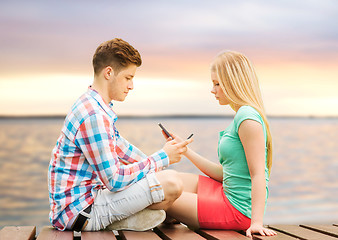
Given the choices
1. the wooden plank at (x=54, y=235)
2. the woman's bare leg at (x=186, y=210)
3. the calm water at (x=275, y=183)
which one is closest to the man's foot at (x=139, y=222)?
the woman's bare leg at (x=186, y=210)

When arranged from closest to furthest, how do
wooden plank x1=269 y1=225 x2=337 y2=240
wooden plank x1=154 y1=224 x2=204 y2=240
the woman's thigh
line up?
wooden plank x1=154 y1=224 x2=204 y2=240, wooden plank x1=269 y1=225 x2=337 y2=240, the woman's thigh

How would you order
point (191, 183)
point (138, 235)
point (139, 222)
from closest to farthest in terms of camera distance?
1. point (138, 235)
2. point (139, 222)
3. point (191, 183)

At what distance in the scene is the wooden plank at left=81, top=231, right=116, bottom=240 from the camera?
8.79 feet

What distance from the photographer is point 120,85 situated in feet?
9.60

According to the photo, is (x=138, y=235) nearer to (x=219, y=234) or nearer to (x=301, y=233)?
(x=219, y=234)

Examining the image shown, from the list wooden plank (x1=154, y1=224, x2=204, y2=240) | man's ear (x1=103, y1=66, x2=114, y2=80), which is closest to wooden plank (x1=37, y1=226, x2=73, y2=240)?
wooden plank (x1=154, y1=224, x2=204, y2=240)

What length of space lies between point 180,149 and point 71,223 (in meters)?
0.81

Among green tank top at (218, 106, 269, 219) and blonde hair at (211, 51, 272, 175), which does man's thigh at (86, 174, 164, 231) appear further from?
blonde hair at (211, 51, 272, 175)

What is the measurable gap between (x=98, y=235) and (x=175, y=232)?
48 cm

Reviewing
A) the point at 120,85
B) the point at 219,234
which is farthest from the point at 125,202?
the point at 120,85

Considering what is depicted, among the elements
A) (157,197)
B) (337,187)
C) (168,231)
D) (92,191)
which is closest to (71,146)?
(92,191)

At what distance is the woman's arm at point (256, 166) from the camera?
9.07 feet

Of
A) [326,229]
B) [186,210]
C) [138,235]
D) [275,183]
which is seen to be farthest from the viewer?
[275,183]

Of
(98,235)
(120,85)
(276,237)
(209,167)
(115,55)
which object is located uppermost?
(115,55)
